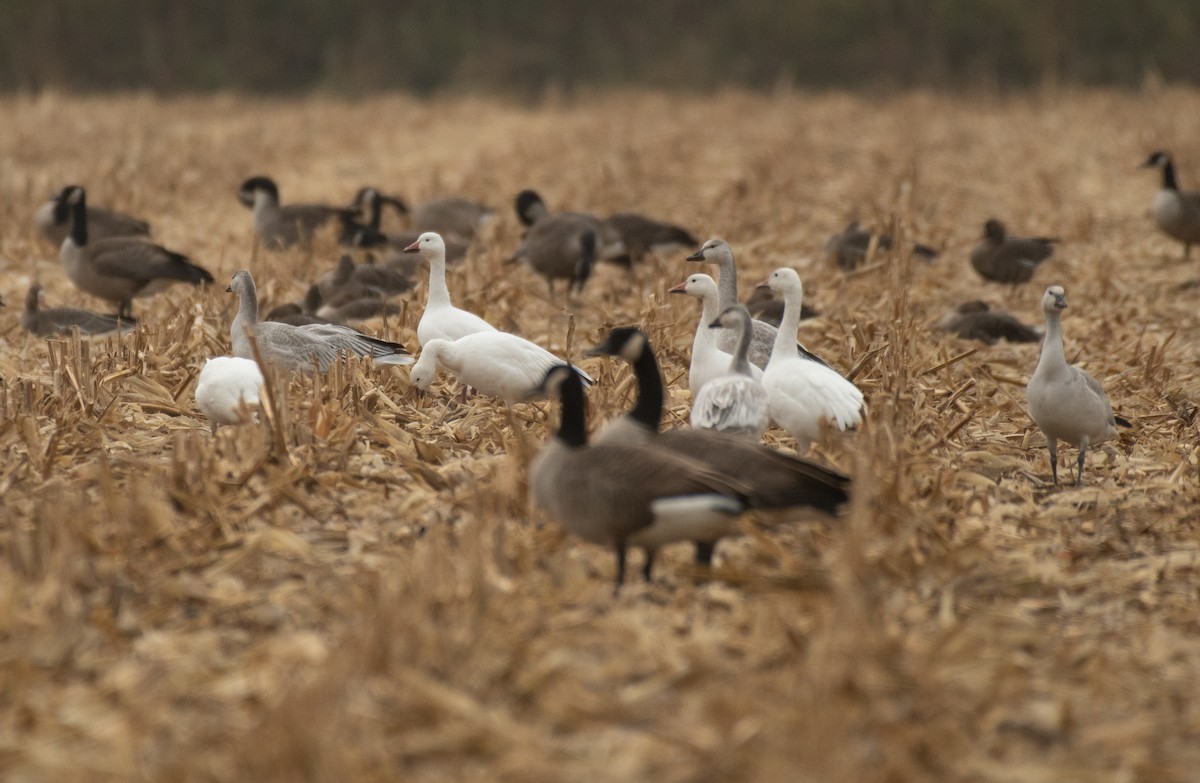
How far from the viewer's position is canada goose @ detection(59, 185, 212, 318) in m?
11.4


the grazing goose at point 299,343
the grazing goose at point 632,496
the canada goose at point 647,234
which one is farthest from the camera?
the canada goose at point 647,234

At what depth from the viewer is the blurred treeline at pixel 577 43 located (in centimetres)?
4316

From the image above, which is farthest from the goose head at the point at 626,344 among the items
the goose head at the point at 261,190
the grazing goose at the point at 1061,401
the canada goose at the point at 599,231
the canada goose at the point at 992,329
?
the goose head at the point at 261,190

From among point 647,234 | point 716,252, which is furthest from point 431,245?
point 647,234

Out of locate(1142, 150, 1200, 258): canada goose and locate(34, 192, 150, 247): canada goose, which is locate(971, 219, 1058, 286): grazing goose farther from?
locate(34, 192, 150, 247): canada goose

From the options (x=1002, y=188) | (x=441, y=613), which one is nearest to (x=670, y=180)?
(x=1002, y=188)

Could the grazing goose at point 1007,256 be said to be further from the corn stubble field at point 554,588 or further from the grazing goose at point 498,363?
the grazing goose at point 498,363

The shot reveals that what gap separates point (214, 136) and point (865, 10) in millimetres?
27009

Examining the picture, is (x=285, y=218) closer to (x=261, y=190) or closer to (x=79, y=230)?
(x=261, y=190)

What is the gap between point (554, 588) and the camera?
17.9 ft

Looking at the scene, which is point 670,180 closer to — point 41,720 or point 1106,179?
point 1106,179

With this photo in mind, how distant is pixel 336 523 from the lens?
632 cm

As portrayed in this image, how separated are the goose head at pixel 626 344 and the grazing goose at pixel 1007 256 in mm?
7434

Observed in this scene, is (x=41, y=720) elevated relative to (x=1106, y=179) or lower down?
lower down
